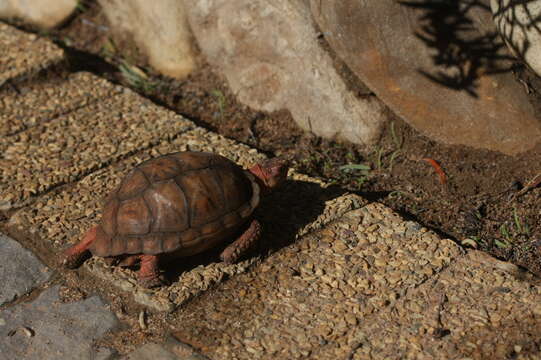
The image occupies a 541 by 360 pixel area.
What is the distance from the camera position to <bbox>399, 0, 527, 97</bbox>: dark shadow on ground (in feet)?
14.9

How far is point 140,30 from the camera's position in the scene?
6.07 m

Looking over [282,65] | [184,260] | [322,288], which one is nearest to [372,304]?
[322,288]

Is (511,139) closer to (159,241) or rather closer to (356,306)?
(356,306)

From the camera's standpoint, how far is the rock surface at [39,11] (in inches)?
257

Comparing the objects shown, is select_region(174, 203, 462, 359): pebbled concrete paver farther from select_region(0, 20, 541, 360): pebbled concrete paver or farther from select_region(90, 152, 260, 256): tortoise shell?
select_region(90, 152, 260, 256): tortoise shell

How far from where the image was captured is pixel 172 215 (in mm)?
3514

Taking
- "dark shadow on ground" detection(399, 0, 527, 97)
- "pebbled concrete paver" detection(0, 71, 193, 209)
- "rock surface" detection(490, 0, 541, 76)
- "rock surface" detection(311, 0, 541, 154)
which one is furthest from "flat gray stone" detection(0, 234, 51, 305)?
"rock surface" detection(490, 0, 541, 76)

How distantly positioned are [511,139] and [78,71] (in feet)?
11.0

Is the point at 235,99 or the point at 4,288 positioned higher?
the point at 235,99

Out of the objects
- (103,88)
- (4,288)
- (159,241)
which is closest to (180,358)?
(159,241)

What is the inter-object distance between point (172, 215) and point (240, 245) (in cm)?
42

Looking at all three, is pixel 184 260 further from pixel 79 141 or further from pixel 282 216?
pixel 79 141

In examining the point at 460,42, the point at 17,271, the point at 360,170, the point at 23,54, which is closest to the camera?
the point at 17,271

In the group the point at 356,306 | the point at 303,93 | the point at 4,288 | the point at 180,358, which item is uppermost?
the point at 303,93
